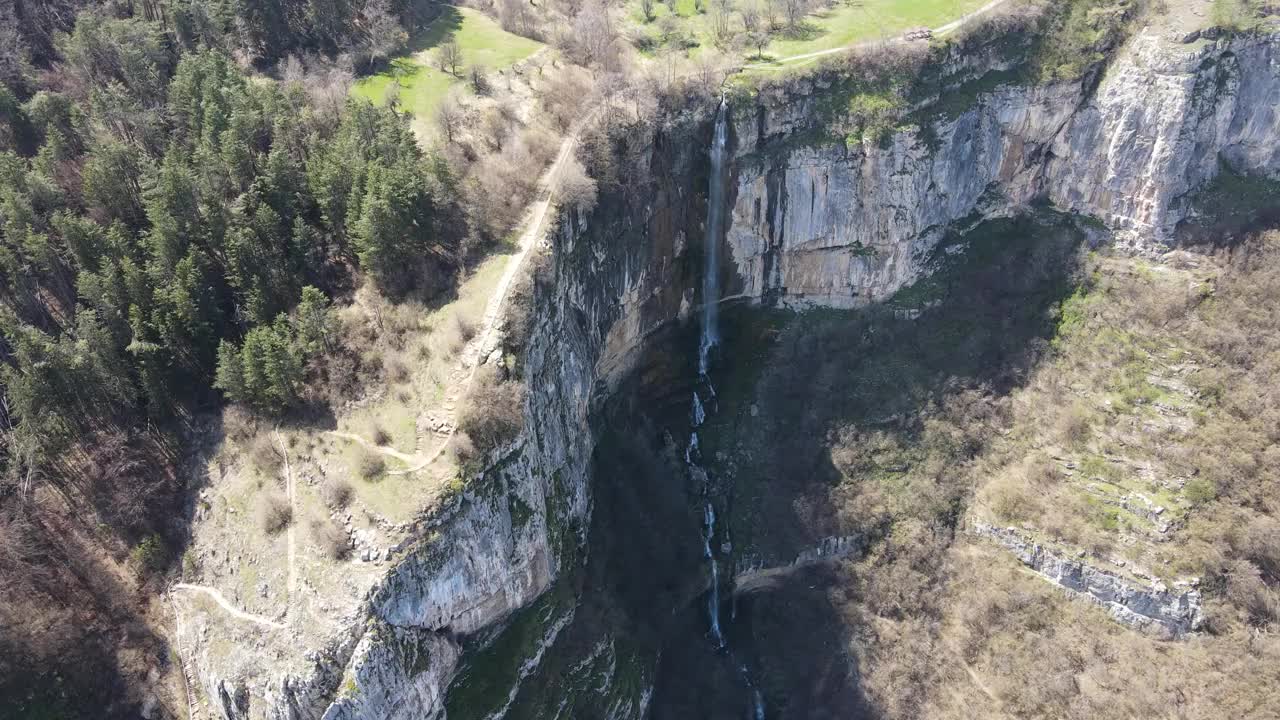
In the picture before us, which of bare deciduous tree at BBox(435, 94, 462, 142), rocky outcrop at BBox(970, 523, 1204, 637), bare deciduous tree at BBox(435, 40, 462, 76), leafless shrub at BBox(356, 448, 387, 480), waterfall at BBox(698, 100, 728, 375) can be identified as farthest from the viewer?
bare deciduous tree at BBox(435, 40, 462, 76)

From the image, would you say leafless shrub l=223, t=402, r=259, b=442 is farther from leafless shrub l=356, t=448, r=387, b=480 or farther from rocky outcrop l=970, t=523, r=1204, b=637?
rocky outcrop l=970, t=523, r=1204, b=637

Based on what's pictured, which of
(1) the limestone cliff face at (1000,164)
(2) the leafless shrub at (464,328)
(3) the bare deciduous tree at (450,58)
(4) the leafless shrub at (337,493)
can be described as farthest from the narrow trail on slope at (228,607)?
(1) the limestone cliff face at (1000,164)

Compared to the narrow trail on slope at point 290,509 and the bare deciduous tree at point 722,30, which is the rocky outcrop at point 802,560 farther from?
the bare deciduous tree at point 722,30

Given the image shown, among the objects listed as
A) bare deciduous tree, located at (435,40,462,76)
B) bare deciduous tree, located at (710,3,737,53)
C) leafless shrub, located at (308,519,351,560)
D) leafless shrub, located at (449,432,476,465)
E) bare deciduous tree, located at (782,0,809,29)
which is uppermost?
bare deciduous tree, located at (782,0,809,29)

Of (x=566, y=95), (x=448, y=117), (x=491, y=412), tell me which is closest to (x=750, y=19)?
(x=566, y=95)

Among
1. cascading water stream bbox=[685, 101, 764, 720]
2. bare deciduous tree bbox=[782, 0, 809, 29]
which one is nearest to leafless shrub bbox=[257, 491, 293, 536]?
cascading water stream bbox=[685, 101, 764, 720]

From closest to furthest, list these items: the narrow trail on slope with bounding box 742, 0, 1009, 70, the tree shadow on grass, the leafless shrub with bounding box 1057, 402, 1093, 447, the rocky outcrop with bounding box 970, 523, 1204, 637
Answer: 1. the rocky outcrop with bounding box 970, 523, 1204, 637
2. the leafless shrub with bounding box 1057, 402, 1093, 447
3. the narrow trail on slope with bounding box 742, 0, 1009, 70
4. the tree shadow on grass
